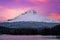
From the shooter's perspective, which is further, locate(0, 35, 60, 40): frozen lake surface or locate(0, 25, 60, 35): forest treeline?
locate(0, 35, 60, 40): frozen lake surface

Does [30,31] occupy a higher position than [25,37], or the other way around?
[30,31]

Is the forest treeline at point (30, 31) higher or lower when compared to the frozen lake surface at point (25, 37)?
higher

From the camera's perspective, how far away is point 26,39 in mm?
10430

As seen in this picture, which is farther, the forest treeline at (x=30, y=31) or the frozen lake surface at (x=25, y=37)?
the frozen lake surface at (x=25, y=37)

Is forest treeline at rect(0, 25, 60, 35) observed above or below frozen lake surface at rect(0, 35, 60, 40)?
above

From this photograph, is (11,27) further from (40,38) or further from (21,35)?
(40,38)

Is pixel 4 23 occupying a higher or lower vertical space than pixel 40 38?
higher

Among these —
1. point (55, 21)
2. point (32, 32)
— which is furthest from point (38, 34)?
point (55, 21)

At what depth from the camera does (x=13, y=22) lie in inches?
442

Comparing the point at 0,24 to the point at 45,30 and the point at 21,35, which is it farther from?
the point at 45,30

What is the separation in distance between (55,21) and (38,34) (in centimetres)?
97

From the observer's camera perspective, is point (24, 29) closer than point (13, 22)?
Yes

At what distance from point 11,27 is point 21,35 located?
1.75ft

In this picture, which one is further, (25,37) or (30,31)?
(25,37)
